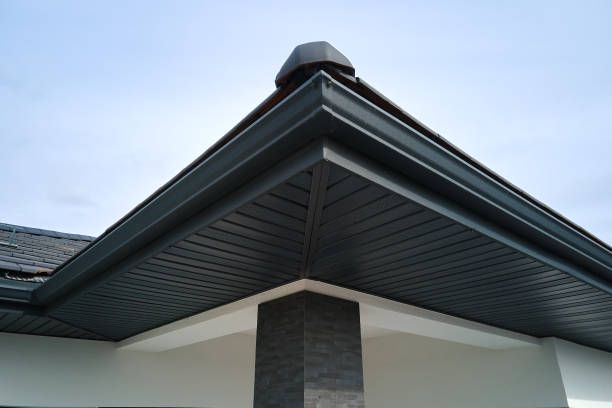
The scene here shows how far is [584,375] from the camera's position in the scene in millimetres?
6809

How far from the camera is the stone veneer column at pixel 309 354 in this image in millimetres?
3771

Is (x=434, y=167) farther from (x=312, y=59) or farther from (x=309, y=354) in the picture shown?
(x=309, y=354)

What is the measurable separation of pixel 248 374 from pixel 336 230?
20.0 ft

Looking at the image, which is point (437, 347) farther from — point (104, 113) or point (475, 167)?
point (104, 113)

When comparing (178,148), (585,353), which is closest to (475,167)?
(178,148)

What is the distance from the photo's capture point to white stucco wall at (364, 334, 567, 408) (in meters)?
6.45

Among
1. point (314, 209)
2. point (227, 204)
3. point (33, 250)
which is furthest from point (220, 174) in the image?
point (33, 250)

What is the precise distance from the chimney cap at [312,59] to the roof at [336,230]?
49mm

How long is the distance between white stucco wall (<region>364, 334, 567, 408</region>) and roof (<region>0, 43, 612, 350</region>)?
6.80 ft

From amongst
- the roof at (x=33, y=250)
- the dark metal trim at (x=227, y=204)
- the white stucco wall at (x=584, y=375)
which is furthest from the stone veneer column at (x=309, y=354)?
the white stucco wall at (x=584, y=375)

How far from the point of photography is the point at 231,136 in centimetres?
229

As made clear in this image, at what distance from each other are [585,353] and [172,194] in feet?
25.2

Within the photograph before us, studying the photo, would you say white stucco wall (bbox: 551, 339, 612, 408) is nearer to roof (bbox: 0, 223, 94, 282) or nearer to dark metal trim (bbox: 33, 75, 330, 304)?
dark metal trim (bbox: 33, 75, 330, 304)

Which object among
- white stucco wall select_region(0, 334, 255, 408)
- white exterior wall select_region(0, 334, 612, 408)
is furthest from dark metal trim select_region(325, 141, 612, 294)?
white stucco wall select_region(0, 334, 255, 408)
